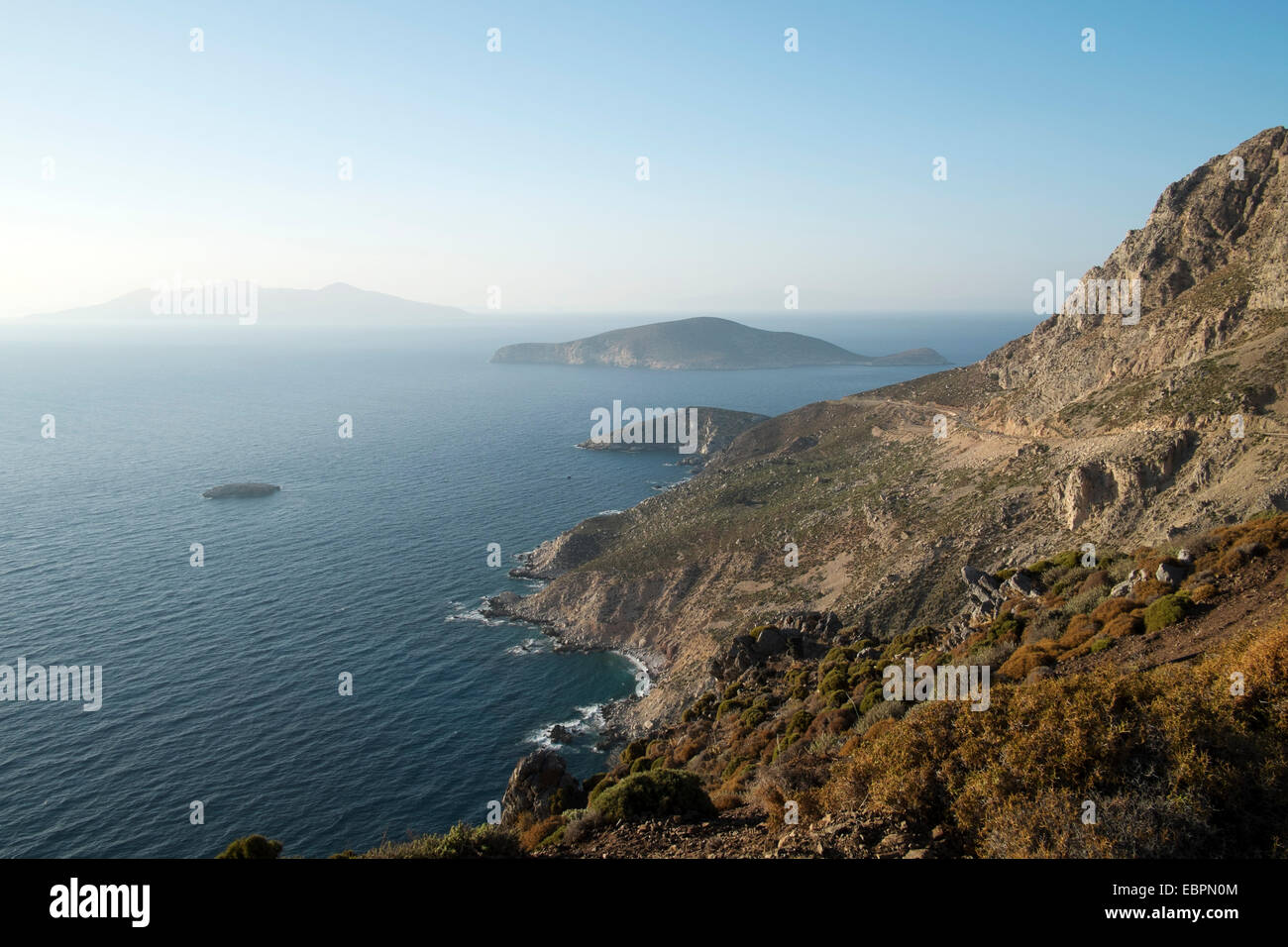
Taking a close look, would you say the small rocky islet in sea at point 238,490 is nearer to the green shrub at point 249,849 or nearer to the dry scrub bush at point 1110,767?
the green shrub at point 249,849

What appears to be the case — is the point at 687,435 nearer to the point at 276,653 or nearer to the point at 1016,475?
the point at 1016,475

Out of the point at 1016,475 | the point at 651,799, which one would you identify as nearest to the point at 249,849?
the point at 651,799

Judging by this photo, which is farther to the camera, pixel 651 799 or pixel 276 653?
pixel 276 653

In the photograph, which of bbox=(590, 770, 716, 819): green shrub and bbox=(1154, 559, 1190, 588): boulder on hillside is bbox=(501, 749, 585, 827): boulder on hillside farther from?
bbox=(1154, 559, 1190, 588): boulder on hillside
